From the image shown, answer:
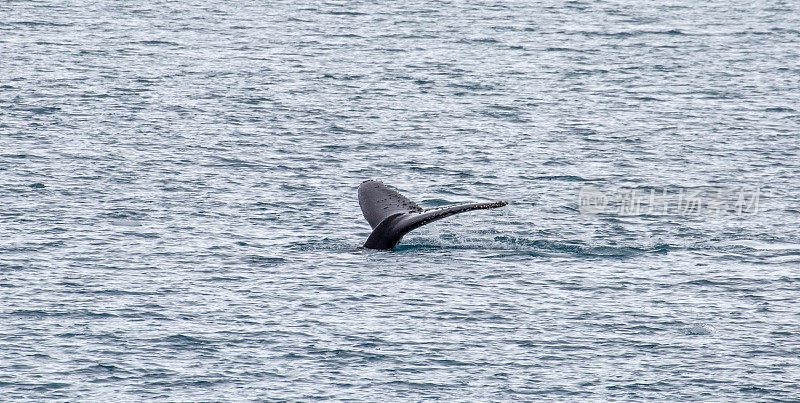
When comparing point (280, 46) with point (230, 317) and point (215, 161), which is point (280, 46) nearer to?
point (215, 161)

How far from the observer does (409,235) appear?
40719 millimetres

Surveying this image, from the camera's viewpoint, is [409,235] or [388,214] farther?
[409,235]

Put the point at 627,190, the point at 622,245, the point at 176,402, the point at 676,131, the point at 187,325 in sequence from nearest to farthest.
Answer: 1. the point at 176,402
2. the point at 187,325
3. the point at 622,245
4. the point at 627,190
5. the point at 676,131

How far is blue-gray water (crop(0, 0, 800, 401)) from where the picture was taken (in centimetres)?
3086

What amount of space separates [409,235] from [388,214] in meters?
1.53

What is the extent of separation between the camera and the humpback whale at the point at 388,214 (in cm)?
3712

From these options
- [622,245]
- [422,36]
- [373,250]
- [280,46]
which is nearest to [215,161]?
[373,250]

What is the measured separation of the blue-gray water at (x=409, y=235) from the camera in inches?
1215

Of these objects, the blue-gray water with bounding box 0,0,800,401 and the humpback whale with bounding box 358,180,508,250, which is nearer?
the blue-gray water with bounding box 0,0,800,401

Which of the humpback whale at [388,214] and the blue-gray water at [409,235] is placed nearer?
the blue-gray water at [409,235]

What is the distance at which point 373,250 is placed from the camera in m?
39.5

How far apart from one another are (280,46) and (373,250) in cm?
4603

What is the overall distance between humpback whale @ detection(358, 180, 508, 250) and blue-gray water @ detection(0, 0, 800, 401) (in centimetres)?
63

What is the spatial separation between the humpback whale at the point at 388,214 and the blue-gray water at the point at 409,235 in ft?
2.07
